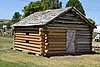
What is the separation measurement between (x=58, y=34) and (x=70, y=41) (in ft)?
5.76

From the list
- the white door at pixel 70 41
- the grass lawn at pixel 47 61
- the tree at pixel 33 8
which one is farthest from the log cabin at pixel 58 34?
the tree at pixel 33 8

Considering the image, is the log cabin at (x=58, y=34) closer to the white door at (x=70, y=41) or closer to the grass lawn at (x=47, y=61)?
the white door at (x=70, y=41)

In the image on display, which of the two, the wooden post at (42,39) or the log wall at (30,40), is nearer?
the wooden post at (42,39)

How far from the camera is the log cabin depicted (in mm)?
23144

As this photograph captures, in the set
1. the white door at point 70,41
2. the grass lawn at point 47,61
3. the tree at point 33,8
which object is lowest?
the grass lawn at point 47,61

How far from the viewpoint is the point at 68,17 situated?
2452 centimetres

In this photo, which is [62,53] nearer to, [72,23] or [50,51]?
[50,51]

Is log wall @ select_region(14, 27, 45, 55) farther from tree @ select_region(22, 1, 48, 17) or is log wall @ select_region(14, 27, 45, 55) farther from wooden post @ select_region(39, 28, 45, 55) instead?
tree @ select_region(22, 1, 48, 17)

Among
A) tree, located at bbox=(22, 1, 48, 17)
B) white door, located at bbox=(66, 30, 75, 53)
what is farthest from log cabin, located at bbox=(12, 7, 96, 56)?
tree, located at bbox=(22, 1, 48, 17)

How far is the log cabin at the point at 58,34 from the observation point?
23.1 metres

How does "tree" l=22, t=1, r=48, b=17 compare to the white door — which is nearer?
the white door

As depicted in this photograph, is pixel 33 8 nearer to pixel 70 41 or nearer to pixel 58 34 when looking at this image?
pixel 70 41

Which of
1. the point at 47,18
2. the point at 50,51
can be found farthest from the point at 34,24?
the point at 50,51

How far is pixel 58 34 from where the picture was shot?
2356cm
